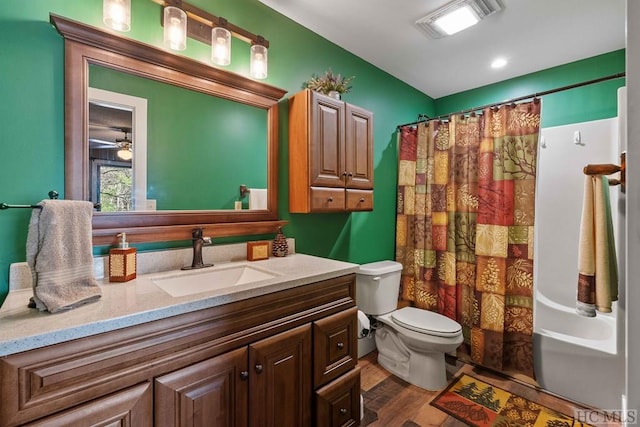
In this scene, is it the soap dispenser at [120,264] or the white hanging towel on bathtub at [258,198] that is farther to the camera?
the white hanging towel on bathtub at [258,198]

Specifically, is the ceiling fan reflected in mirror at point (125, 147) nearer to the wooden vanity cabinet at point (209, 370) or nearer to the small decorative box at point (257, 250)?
the small decorative box at point (257, 250)

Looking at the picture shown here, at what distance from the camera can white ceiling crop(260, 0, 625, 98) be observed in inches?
69.1

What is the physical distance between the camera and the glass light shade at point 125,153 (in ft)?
4.28

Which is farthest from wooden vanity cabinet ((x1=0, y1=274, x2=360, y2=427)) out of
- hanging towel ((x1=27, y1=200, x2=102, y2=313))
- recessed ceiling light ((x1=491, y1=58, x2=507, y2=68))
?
recessed ceiling light ((x1=491, y1=58, x2=507, y2=68))

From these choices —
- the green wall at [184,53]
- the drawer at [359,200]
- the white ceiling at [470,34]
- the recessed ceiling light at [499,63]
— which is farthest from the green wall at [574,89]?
the drawer at [359,200]

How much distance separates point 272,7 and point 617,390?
10.3ft

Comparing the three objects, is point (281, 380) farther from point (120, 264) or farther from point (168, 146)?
point (168, 146)

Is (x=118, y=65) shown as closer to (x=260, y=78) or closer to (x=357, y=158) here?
(x=260, y=78)

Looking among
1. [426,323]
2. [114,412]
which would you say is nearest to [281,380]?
[114,412]

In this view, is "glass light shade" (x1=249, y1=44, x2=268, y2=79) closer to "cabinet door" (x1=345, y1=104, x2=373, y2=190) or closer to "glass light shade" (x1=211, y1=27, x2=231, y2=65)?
"glass light shade" (x1=211, y1=27, x2=231, y2=65)

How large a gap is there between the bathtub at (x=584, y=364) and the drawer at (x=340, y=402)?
1.42m

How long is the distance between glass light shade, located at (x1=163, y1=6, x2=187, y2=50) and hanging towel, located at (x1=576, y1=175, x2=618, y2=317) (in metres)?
2.02

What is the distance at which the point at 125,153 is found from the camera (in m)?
1.32

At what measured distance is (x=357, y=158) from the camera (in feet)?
6.53
